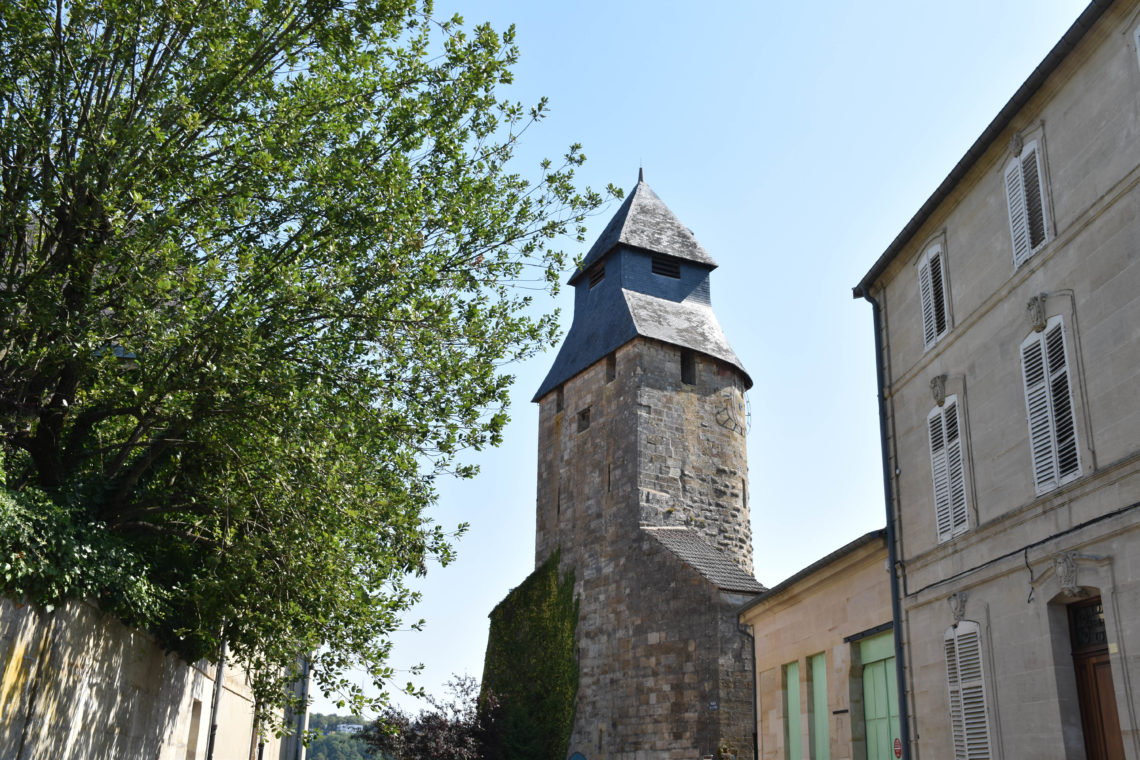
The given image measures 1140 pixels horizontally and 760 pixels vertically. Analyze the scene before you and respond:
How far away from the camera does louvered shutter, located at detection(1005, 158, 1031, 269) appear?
8.65 meters

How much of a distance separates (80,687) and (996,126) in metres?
9.44

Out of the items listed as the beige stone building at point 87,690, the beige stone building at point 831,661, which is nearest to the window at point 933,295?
the beige stone building at point 831,661

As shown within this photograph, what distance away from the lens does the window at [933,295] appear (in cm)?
1028

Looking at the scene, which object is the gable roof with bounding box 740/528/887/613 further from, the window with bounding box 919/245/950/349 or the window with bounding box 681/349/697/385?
the window with bounding box 681/349/697/385

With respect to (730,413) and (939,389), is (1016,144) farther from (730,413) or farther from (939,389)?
(730,413)

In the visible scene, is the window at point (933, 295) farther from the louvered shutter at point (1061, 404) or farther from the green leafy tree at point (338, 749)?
the green leafy tree at point (338, 749)

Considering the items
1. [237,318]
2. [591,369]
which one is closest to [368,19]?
[237,318]

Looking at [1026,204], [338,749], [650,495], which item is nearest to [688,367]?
[650,495]

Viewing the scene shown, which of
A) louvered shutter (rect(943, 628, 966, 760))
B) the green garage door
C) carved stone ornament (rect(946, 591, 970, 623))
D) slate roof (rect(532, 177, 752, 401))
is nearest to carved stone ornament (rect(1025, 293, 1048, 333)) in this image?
carved stone ornament (rect(946, 591, 970, 623))

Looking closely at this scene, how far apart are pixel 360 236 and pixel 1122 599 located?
21.4ft

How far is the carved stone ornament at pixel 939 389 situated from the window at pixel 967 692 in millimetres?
2165

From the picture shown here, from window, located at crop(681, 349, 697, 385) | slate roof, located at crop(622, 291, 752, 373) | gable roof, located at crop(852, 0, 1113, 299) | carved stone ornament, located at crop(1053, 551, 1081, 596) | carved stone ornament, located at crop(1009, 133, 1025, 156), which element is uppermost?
slate roof, located at crop(622, 291, 752, 373)

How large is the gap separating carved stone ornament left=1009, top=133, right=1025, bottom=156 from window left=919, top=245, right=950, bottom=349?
162 centimetres

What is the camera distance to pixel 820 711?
41.2ft
